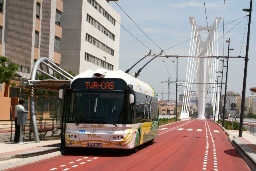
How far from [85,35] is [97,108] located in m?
57.7

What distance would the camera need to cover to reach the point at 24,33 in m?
56.3

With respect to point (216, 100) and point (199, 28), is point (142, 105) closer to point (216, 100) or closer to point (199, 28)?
point (216, 100)

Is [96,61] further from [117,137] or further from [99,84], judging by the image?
[117,137]

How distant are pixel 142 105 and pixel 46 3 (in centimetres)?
4171

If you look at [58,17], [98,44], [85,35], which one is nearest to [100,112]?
[58,17]

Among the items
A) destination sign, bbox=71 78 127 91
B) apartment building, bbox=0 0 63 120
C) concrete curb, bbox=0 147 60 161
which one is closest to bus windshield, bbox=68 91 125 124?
destination sign, bbox=71 78 127 91

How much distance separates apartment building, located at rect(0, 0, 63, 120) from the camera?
174ft

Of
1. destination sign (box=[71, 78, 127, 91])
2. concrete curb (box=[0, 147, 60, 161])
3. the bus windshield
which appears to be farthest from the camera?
destination sign (box=[71, 78, 127, 91])

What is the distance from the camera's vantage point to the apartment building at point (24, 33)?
53.0 metres

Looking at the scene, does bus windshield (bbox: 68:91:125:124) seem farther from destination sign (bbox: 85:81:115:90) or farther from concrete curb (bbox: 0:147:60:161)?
concrete curb (bbox: 0:147:60:161)

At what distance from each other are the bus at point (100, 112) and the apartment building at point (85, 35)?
53.9m

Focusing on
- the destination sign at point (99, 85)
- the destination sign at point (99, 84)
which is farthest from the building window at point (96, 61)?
the destination sign at point (99, 85)

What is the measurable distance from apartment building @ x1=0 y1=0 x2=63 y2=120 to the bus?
111ft

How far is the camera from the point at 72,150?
2055cm
